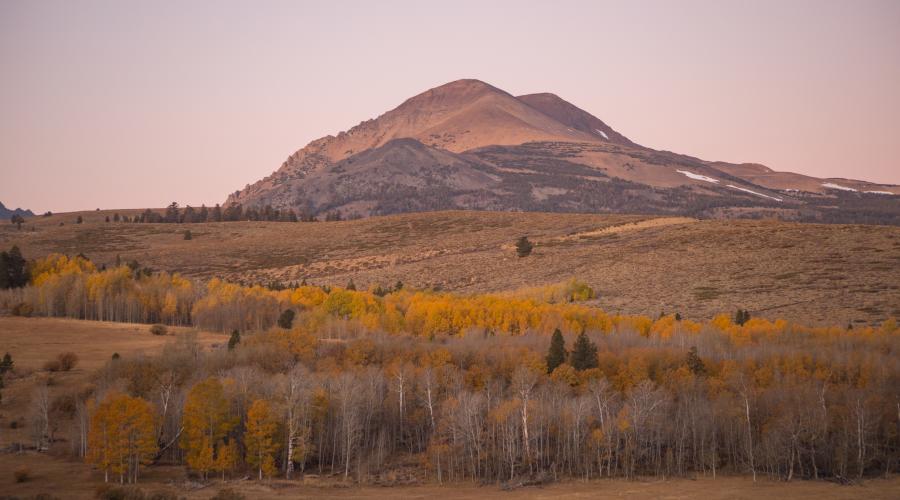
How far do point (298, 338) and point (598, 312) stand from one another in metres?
37.7

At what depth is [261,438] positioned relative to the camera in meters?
64.7

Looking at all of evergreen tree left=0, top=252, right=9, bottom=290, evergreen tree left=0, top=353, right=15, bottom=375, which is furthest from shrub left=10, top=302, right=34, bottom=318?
evergreen tree left=0, top=353, right=15, bottom=375

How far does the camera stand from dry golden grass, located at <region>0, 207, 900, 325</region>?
10531 centimetres

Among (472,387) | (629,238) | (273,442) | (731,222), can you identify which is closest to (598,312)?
(472,387)

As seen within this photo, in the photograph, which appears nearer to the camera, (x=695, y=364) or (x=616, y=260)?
(x=695, y=364)

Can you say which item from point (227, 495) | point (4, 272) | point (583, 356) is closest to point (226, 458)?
point (227, 495)

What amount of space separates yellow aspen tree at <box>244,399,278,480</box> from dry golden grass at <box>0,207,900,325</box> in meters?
56.4

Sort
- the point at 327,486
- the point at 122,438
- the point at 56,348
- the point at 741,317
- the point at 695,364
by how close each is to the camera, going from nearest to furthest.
Answer: the point at 122,438 → the point at 327,486 → the point at 695,364 → the point at 56,348 → the point at 741,317

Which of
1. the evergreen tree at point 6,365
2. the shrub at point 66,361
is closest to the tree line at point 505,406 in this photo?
the shrub at point 66,361

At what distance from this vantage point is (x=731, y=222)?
162 metres

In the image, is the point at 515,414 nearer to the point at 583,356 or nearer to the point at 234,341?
the point at 583,356

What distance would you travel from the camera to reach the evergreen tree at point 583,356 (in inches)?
3029

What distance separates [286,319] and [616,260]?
62.7m

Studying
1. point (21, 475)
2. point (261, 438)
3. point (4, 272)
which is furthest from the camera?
point (4, 272)
